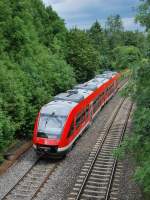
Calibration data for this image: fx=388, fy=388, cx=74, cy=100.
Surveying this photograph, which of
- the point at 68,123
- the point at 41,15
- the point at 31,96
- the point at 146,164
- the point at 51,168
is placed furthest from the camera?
the point at 41,15

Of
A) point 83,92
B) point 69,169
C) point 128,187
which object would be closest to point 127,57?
point 128,187

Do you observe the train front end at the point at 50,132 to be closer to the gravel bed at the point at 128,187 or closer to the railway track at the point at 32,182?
the railway track at the point at 32,182

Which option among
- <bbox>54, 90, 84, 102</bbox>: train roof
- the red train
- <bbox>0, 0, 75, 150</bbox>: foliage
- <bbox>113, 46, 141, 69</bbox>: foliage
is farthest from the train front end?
<bbox>113, 46, 141, 69</bbox>: foliage

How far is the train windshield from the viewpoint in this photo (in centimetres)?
2358

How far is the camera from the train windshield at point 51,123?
928 inches

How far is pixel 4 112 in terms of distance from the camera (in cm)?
2334

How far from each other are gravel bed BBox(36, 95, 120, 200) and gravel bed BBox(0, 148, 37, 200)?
5.58 ft

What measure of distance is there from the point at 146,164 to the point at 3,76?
608 inches

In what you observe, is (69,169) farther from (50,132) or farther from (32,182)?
(32,182)

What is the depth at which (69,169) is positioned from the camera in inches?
878

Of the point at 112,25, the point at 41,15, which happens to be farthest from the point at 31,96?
the point at 112,25

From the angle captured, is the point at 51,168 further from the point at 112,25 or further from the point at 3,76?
the point at 112,25

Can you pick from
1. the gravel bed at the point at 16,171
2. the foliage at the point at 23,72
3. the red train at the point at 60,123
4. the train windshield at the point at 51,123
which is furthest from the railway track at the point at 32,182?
the foliage at the point at 23,72

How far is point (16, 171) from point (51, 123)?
3866 millimetres
